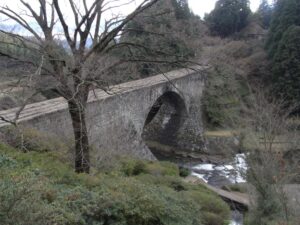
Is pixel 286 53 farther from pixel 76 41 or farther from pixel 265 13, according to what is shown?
pixel 76 41

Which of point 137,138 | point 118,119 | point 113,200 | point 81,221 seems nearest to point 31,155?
point 113,200

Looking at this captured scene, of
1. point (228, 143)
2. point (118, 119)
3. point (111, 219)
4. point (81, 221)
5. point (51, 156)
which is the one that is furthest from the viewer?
point (228, 143)

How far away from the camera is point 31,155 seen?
879 cm

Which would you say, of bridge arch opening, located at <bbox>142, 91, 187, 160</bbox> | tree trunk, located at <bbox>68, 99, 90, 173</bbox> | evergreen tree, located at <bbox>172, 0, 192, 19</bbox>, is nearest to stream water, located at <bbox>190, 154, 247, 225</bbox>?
bridge arch opening, located at <bbox>142, 91, 187, 160</bbox>

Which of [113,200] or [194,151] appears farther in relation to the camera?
[194,151]

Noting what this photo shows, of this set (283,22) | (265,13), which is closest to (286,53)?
(283,22)

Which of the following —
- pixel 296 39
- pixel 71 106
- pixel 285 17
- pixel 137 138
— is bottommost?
pixel 137 138

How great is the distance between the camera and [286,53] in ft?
96.4

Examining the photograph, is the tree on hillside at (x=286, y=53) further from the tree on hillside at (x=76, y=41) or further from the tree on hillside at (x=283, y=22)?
the tree on hillside at (x=76, y=41)

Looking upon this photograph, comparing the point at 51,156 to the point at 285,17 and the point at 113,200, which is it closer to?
the point at 113,200

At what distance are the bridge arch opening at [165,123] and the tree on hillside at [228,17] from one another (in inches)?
607

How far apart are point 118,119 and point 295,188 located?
7875 mm

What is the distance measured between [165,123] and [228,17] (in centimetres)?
1664

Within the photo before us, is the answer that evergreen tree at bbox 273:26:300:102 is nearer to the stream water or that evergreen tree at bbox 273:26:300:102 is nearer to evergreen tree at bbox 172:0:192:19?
evergreen tree at bbox 172:0:192:19
